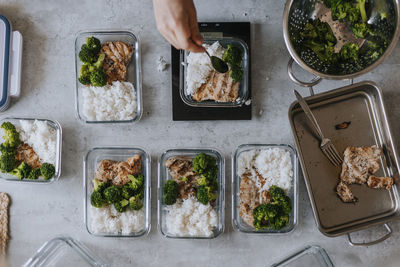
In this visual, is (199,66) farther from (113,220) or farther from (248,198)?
(113,220)

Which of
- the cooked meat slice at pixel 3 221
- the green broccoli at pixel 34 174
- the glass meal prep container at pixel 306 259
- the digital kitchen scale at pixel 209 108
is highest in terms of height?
the digital kitchen scale at pixel 209 108

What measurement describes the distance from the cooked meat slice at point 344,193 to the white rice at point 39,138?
177 cm

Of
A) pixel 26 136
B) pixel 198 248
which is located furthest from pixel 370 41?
pixel 26 136

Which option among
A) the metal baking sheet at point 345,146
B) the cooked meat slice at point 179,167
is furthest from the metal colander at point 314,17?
the cooked meat slice at point 179,167

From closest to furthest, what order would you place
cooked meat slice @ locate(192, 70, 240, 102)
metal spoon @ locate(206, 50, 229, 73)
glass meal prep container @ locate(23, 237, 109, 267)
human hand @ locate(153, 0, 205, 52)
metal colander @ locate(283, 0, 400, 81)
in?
human hand @ locate(153, 0, 205, 52), metal colander @ locate(283, 0, 400, 81), metal spoon @ locate(206, 50, 229, 73), cooked meat slice @ locate(192, 70, 240, 102), glass meal prep container @ locate(23, 237, 109, 267)

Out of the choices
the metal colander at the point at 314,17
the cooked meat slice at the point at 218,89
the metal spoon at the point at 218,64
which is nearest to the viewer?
the metal colander at the point at 314,17

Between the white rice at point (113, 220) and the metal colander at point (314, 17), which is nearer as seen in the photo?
the metal colander at point (314, 17)

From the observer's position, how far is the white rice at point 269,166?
2195mm

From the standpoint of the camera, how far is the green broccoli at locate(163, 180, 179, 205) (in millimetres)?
2174

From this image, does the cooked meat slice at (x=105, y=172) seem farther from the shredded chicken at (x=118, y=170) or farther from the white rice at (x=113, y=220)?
the white rice at (x=113, y=220)

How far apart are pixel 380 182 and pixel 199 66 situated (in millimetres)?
1298

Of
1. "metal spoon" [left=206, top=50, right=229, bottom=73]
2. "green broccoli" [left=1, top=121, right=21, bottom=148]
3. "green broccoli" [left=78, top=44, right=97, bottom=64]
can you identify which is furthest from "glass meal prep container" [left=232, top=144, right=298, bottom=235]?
"green broccoli" [left=1, top=121, right=21, bottom=148]

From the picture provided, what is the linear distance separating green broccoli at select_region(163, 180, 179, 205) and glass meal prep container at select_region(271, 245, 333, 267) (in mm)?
765

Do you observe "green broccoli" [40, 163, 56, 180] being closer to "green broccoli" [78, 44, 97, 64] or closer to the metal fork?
"green broccoli" [78, 44, 97, 64]
